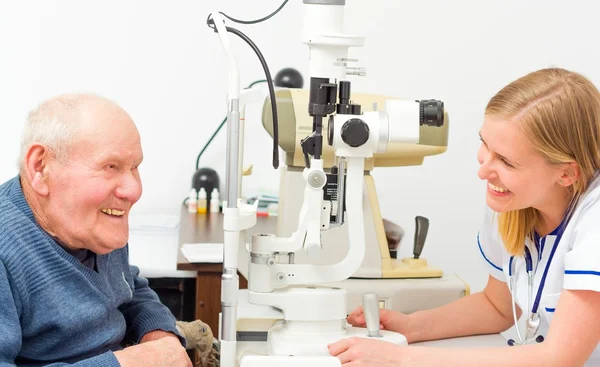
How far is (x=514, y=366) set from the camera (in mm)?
1478

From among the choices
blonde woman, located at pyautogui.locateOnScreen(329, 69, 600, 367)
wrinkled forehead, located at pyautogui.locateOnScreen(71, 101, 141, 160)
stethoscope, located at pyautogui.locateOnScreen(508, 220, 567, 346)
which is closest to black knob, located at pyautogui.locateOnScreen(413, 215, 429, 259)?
blonde woman, located at pyautogui.locateOnScreen(329, 69, 600, 367)

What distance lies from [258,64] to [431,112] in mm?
1843

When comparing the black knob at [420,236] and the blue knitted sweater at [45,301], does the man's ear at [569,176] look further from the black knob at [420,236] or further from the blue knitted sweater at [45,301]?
the blue knitted sweater at [45,301]

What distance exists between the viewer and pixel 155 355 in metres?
1.50

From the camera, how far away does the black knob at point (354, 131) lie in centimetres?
148

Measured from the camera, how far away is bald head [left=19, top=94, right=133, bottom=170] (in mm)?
1478

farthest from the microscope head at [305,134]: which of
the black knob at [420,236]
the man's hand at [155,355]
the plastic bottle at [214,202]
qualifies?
the plastic bottle at [214,202]

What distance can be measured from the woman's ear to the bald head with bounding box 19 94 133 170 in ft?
0.04

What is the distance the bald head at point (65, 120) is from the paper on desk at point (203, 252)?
2.90 feet

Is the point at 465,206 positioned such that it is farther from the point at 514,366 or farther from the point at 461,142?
the point at 514,366

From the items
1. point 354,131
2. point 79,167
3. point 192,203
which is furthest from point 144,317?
point 192,203

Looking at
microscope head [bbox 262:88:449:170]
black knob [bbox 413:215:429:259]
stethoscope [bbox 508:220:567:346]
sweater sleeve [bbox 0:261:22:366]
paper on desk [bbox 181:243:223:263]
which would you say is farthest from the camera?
paper on desk [bbox 181:243:223:263]

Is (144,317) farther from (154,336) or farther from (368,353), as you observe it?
(368,353)

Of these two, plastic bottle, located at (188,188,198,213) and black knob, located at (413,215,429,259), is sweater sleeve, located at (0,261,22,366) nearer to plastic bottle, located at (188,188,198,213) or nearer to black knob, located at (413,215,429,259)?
black knob, located at (413,215,429,259)
